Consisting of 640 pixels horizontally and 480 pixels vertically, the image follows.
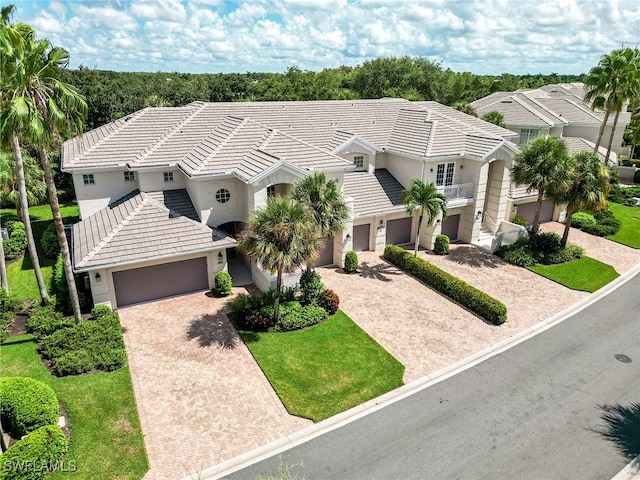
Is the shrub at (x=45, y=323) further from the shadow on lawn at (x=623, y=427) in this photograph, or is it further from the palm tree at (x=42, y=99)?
the shadow on lawn at (x=623, y=427)

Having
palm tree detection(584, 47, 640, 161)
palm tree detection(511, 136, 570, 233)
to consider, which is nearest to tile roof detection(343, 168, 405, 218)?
palm tree detection(511, 136, 570, 233)

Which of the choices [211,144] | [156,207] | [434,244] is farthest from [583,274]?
[156,207]

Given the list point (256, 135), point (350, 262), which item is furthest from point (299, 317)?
point (256, 135)

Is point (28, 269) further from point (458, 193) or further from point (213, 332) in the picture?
point (458, 193)

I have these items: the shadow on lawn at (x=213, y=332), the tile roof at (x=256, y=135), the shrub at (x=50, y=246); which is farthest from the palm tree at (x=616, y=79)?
the shrub at (x=50, y=246)

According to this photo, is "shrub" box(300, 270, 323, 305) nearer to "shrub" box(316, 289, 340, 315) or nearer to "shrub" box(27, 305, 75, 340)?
"shrub" box(316, 289, 340, 315)

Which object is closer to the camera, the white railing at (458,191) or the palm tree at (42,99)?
the palm tree at (42,99)

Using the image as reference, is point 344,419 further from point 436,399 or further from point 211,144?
point 211,144
